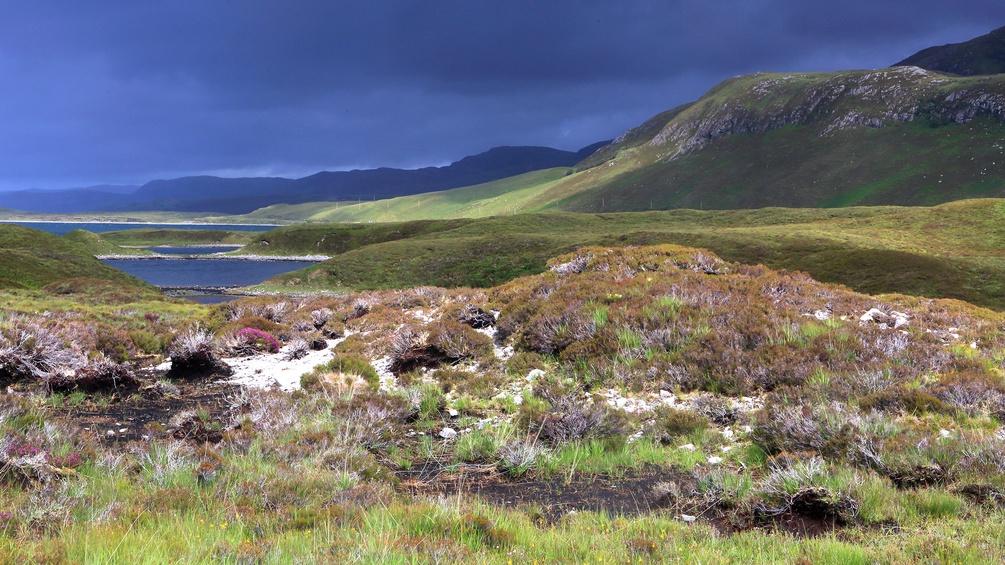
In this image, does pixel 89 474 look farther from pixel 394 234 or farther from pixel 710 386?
pixel 394 234

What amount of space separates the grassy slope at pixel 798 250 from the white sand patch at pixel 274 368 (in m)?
45.7

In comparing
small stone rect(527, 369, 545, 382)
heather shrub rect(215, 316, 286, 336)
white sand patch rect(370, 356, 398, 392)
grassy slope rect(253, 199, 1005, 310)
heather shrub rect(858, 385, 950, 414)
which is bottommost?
grassy slope rect(253, 199, 1005, 310)

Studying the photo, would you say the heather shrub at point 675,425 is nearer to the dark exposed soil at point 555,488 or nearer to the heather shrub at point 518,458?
the dark exposed soil at point 555,488

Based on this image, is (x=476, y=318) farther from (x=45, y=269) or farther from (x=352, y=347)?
(x=45, y=269)

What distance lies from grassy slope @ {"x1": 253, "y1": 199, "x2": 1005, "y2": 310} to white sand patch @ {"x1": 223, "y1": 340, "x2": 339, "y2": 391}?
4567 cm

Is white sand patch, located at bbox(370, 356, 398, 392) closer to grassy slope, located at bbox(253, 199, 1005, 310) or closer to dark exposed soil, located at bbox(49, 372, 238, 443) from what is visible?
dark exposed soil, located at bbox(49, 372, 238, 443)

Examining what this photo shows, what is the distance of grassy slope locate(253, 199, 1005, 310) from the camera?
44.8 meters

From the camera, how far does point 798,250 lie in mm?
59938

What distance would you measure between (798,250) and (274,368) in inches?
2403

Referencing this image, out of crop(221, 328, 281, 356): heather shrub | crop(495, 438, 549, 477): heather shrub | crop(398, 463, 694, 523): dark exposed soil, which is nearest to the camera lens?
crop(398, 463, 694, 523): dark exposed soil

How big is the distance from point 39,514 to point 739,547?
5707 millimetres

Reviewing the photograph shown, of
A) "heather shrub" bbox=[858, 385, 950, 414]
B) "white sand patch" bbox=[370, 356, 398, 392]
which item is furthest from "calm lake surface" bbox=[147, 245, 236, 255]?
"heather shrub" bbox=[858, 385, 950, 414]

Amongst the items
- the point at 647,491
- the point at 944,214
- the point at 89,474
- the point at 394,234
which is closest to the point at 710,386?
the point at 647,491

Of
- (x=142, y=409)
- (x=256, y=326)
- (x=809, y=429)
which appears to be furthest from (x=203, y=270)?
(x=809, y=429)
